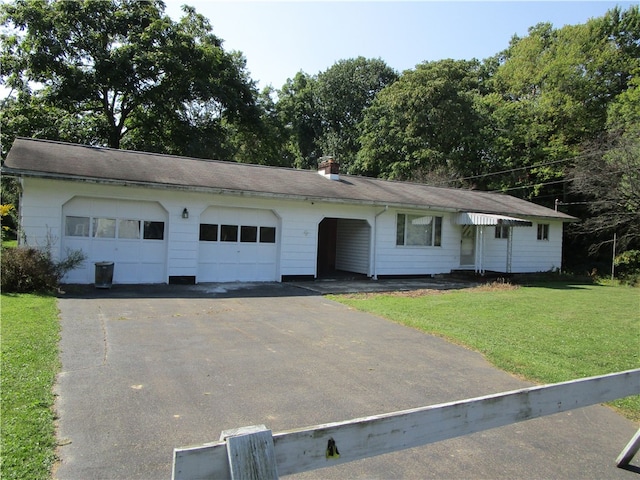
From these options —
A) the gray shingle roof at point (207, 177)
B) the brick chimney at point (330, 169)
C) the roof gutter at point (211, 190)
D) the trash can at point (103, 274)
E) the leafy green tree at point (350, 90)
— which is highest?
the leafy green tree at point (350, 90)

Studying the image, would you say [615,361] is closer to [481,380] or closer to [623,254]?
[481,380]

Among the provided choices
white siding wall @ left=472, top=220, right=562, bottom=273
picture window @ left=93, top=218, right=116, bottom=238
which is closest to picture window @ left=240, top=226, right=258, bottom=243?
picture window @ left=93, top=218, right=116, bottom=238

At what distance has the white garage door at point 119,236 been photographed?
1251 centimetres

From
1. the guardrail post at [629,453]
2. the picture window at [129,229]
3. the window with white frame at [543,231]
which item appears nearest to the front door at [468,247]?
the window with white frame at [543,231]

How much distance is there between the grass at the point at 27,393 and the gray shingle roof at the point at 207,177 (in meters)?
5.52

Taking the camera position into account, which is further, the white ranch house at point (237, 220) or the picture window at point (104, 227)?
the picture window at point (104, 227)

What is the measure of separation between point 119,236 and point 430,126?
25886 millimetres

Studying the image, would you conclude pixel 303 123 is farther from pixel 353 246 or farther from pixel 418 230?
pixel 418 230

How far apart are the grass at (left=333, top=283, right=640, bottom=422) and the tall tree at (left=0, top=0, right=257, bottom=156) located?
70.1 ft

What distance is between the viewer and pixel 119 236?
13.0 meters

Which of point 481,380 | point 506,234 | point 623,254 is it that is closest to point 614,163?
point 623,254

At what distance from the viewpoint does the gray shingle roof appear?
12.3 meters

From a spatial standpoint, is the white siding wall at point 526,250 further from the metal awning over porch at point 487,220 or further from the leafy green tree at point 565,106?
the leafy green tree at point 565,106

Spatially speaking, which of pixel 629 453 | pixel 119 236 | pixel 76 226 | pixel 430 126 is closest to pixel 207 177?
pixel 119 236
